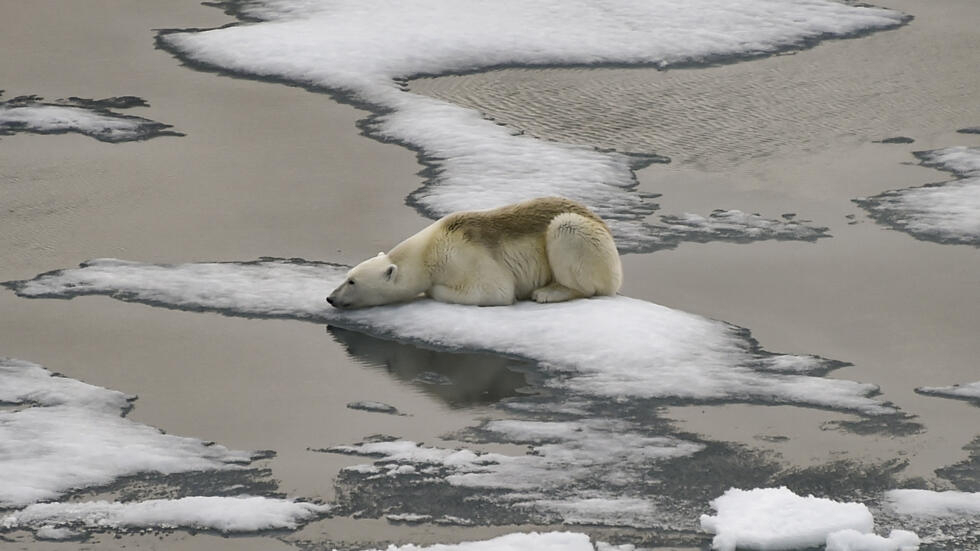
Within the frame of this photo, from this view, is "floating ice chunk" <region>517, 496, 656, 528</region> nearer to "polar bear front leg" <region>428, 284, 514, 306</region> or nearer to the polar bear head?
"polar bear front leg" <region>428, 284, 514, 306</region>

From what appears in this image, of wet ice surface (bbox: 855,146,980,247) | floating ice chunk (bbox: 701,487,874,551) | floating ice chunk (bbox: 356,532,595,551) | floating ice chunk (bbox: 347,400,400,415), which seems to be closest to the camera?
floating ice chunk (bbox: 356,532,595,551)

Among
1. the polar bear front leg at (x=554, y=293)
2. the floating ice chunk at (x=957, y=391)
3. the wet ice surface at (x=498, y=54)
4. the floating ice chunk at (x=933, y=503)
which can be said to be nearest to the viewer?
the floating ice chunk at (x=933, y=503)

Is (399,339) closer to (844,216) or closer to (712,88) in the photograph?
(844,216)

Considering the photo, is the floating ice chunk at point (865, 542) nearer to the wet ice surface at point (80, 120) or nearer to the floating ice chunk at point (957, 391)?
the floating ice chunk at point (957, 391)

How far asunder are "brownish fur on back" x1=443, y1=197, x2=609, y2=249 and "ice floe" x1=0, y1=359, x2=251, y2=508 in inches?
94.5

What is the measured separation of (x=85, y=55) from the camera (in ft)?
55.1

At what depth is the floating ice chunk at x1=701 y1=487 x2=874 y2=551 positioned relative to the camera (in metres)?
6.74

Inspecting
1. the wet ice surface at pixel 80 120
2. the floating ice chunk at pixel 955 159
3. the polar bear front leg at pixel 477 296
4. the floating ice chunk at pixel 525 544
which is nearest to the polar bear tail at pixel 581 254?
the polar bear front leg at pixel 477 296

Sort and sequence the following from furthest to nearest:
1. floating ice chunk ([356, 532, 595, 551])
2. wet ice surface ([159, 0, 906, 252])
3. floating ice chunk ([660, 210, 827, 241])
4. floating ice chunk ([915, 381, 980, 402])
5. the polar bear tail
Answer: wet ice surface ([159, 0, 906, 252]) < floating ice chunk ([660, 210, 827, 241]) < the polar bear tail < floating ice chunk ([915, 381, 980, 402]) < floating ice chunk ([356, 532, 595, 551])

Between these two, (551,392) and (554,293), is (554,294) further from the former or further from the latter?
(551,392)

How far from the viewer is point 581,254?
→ 9500 millimetres

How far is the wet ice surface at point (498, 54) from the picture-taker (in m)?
12.3

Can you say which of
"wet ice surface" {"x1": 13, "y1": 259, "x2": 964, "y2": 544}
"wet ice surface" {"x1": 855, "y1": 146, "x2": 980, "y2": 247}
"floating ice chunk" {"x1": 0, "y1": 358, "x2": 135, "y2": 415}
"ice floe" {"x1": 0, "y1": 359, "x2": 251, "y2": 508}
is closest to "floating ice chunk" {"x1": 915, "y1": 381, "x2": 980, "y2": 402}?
"wet ice surface" {"x1": 13, "y1": 259, "x2": 964, "y2": 544}

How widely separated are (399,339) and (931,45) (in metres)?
11.0
